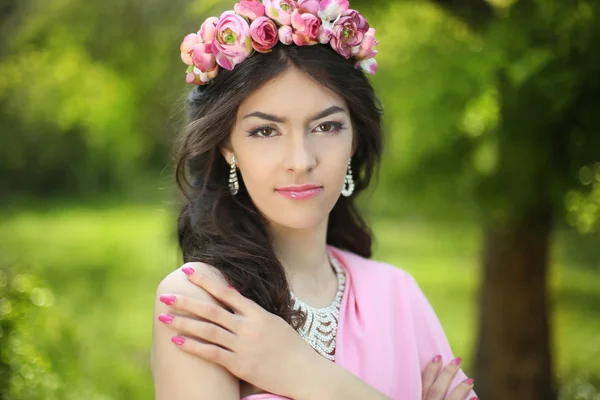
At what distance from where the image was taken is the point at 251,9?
194 cm

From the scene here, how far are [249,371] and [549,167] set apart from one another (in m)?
1.88

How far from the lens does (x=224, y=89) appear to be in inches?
75.8

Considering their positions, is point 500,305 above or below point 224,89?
below

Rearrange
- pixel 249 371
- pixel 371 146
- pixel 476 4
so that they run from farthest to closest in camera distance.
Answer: pixel 476 4 < pixel 371 146 < pixel 249 371

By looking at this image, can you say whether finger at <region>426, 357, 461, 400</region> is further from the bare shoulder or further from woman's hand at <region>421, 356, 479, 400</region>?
the bare shoulder


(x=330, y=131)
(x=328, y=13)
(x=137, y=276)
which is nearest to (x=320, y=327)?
(x=330, y=131)

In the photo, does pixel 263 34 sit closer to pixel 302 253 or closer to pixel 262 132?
pixel 262 132

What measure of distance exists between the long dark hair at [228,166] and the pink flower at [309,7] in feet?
0.30

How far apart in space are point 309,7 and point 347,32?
0.40 feet

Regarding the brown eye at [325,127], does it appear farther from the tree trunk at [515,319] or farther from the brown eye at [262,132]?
the tree trunk at [515,319]

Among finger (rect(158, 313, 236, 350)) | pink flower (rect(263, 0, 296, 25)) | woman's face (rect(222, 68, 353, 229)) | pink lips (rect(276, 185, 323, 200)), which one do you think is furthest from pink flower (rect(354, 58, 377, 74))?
Answer: finger (rect(158, 313, 236, 350))

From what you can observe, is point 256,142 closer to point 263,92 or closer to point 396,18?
point 263,92

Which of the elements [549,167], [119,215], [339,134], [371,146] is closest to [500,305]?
[549,167]

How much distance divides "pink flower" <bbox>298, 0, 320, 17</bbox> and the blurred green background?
0.62 meters
